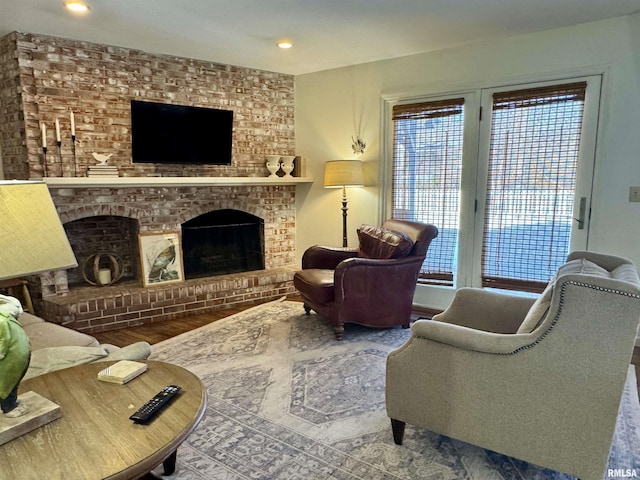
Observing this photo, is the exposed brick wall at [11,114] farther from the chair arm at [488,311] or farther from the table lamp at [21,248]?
the chair arm at [488,311]

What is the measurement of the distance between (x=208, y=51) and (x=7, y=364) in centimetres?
355

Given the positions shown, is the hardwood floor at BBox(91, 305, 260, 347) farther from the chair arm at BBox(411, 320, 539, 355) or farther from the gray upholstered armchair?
the chair arm at BBox(411, 320, 539, 355)

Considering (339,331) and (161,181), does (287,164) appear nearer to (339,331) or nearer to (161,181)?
(161,181)

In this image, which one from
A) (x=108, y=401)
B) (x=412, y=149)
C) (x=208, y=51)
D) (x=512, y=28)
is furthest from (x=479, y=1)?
(x=108, y=401)

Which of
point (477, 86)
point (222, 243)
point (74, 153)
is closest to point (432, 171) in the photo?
point (477, 86)

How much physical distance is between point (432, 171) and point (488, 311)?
80.6 inches

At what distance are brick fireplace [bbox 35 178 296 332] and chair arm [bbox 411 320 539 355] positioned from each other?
290 centimetres

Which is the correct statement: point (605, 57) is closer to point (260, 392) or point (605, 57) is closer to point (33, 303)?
point (260, 392)

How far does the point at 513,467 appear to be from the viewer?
1.88 meters

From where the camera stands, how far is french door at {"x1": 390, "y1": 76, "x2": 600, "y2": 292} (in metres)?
3.45

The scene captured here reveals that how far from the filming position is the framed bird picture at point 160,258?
414 cm

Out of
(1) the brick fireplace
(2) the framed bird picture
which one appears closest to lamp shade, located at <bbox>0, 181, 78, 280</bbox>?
(1) the brick fireplace

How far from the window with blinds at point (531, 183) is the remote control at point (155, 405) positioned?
3.23 metres

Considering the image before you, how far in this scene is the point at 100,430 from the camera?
49.1 inches
